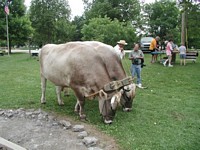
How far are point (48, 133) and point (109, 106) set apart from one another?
1.48 m

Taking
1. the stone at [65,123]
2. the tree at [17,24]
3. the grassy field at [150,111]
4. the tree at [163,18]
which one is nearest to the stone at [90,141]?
the grassy field at [150,111]

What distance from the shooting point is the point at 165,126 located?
6.29 m

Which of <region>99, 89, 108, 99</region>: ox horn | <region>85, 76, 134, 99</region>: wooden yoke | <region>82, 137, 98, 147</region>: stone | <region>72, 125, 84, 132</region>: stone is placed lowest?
<region>82, 137, 98, 147</region>: stone

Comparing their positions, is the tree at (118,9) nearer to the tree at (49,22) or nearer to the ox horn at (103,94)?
the tree at (49,22)

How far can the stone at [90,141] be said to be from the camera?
516 centimetres

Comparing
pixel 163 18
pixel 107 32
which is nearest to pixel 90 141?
pixel 107 32

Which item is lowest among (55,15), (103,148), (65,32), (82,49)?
(103,148)

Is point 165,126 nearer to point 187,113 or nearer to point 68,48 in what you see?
point 187,113

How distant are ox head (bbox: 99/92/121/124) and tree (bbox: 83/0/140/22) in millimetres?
29560

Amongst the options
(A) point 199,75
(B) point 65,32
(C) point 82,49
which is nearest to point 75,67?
(C) point 82,49

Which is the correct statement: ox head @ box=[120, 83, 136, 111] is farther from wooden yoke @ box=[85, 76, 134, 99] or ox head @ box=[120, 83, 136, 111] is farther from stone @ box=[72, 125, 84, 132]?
stone @ box=[72, 125, 84, 132]

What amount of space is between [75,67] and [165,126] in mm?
2513

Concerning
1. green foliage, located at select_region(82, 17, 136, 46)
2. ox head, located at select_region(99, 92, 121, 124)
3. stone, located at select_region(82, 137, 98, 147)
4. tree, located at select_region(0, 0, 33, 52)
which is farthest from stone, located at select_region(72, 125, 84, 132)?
tree, located at select_region(0, 0, 33, 52)

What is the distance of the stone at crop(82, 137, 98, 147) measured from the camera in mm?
5164
